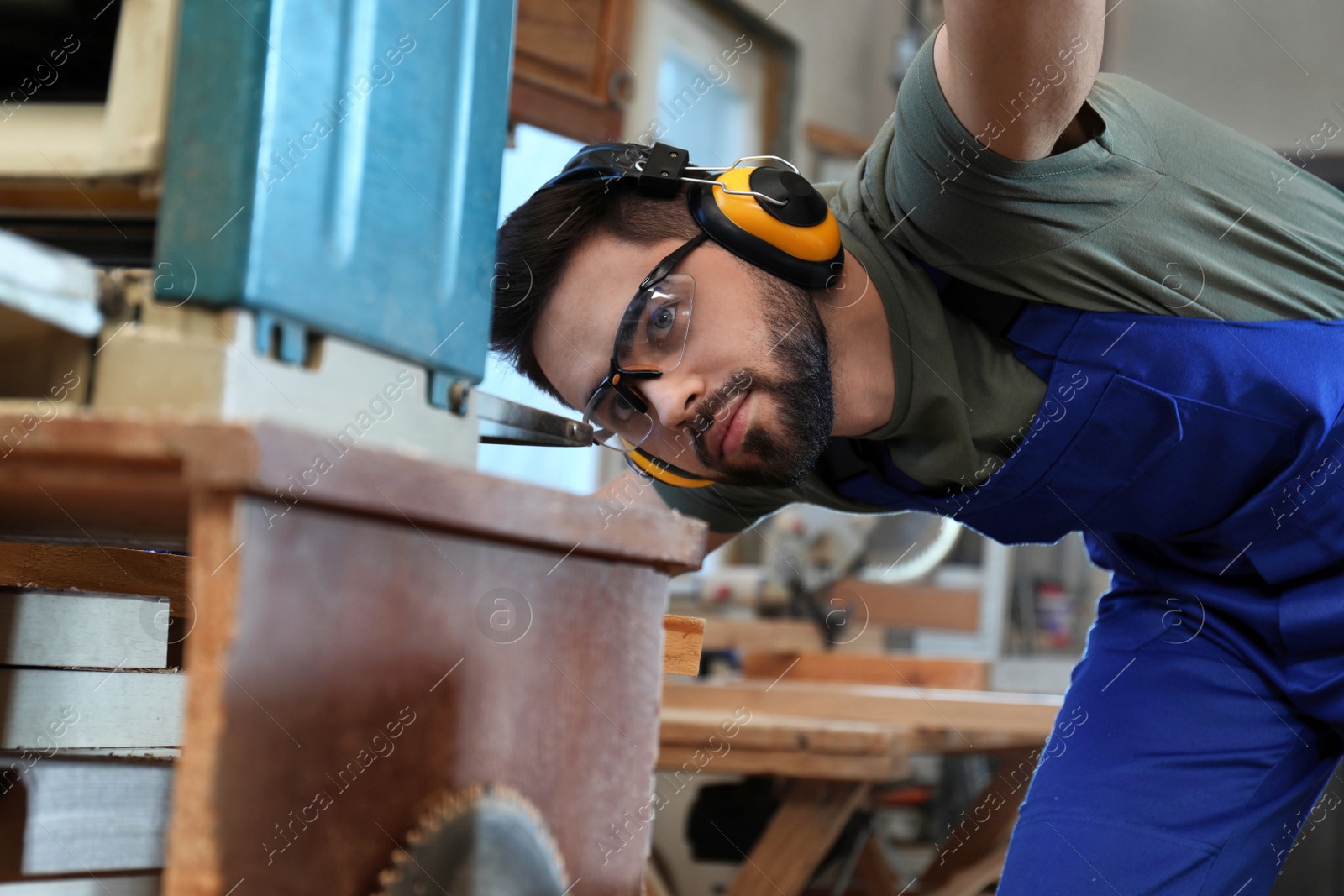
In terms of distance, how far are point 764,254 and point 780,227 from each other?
4 centimetres

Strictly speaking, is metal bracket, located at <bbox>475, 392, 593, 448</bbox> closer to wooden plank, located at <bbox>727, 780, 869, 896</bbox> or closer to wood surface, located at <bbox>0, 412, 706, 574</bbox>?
wood surface, located at <bbox>0, 412, 706, 574</bbox>

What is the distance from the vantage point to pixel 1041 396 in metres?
1.24

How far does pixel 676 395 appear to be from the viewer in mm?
1274

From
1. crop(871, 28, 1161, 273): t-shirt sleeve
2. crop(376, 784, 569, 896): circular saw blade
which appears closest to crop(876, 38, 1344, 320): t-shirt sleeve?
crop(871, 28, 1161, 273): t-shirt sleeve

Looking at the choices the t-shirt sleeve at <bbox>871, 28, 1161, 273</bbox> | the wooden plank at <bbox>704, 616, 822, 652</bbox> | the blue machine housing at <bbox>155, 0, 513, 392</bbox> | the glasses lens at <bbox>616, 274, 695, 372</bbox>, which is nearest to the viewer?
the blue machine housing at <bbox>155, 0, 513, 392</bbox>

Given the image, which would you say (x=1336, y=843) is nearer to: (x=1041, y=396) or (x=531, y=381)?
(x=1041, y=396)

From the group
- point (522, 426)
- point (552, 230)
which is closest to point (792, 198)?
point (552, 230)

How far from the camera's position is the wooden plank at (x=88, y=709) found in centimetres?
78

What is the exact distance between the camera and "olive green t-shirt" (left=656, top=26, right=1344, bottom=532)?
111 cm

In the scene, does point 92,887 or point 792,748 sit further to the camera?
point 792,748

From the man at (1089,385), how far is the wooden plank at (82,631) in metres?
0.60

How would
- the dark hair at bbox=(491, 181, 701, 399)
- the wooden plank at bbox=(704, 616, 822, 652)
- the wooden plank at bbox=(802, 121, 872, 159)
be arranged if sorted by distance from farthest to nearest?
the wooden plank at bbox=(802, 121, 872, 159), the wooden plank at bbox=(704, 616, 822, 652), the dark hair at bbox=(491, 181, 701, 399)

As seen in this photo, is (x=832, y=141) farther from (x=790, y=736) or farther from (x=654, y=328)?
(x=654, y=328)

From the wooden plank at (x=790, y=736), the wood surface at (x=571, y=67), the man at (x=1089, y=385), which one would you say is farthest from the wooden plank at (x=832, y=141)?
the man at (x=1089, y=385)
